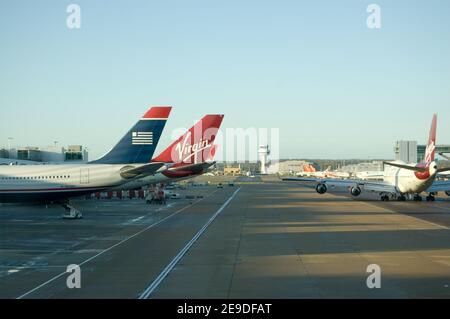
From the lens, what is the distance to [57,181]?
44.8 meters

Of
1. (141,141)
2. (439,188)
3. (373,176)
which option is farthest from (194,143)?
(373,176)

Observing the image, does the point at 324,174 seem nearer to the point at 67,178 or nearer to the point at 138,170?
the point at 138,170

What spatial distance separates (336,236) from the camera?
32594mm

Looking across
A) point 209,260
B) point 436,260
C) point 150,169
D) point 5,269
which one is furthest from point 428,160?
point 5,269

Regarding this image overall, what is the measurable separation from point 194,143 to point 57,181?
1741 centimetres

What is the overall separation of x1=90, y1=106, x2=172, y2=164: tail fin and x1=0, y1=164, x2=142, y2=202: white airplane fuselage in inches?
51.6

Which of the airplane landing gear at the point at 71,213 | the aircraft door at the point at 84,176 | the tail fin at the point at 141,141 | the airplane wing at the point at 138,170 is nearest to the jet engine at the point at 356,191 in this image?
the tail fin at the point at 141,141

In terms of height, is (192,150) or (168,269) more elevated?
(192,150)

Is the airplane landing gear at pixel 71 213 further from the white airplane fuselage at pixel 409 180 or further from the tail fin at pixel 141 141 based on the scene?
the white airplane fuselage at pixel 409 180

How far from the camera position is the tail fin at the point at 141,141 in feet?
152
